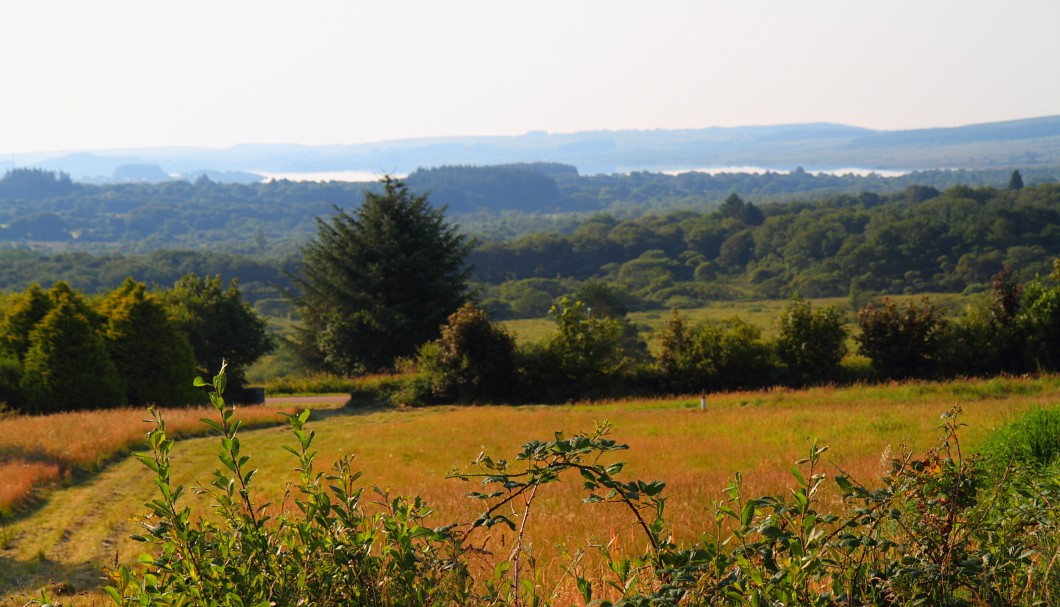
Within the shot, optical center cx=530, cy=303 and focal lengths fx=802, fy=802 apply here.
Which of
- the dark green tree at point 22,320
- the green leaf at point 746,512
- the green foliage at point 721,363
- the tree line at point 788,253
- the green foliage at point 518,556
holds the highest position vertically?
the green leaf at point 746,512

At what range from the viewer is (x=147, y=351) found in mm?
25688

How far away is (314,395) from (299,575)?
2959cm

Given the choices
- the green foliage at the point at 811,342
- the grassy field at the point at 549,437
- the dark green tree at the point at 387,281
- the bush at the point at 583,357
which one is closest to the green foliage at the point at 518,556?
the grassy field at the point at 549,437

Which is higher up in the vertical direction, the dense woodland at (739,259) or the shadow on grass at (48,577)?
the shadow on grass at (48,577)

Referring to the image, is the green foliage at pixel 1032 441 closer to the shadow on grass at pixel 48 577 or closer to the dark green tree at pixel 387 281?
the shadow on grass at pixel 48 577

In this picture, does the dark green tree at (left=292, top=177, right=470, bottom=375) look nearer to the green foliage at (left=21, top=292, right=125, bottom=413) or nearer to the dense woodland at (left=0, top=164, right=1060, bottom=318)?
the green foliage at (left=21, top=292, right=125, bottom=413)

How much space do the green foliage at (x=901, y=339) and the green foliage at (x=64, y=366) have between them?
2308 centimetres

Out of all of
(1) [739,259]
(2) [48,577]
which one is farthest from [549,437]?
(1) [739,259]

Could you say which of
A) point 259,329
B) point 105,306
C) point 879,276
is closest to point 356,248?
point 259,329

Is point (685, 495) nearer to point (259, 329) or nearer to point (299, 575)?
point (299, 575)

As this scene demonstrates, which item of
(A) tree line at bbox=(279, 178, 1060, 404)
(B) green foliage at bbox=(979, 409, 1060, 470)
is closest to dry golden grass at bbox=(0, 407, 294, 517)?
(A) tree line at bbox=(279, 178, 1060, 404)

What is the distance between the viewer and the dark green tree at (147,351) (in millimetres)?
25391

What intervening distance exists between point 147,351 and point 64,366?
278 cm

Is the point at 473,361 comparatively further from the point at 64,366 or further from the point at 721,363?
the point at 64,366
